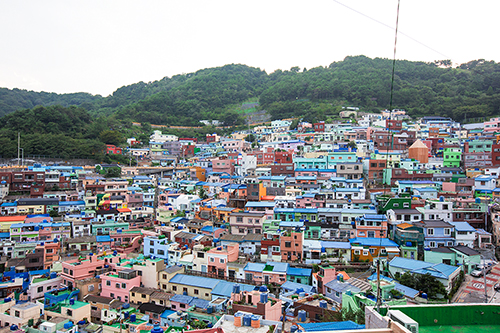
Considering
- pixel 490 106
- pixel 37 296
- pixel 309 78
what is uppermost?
pixel 309 78

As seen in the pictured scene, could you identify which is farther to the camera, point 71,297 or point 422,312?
point 71,297

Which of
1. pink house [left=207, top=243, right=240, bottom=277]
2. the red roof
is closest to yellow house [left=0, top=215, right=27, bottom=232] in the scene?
the red roof

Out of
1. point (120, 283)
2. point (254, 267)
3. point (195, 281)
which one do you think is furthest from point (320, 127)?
point (120, 283)

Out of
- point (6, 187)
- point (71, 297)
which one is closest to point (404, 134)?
point (71, 297)

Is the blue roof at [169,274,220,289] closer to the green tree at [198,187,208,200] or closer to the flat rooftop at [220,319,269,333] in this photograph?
the flat rooftop at [220,319,269,333]

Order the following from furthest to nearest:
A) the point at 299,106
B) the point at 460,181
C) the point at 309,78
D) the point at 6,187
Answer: the point at 309,78 < the point at 299,106 < the point at 6,187 < the point at 460,181

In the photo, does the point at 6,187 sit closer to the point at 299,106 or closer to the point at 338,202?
the point at 338,202

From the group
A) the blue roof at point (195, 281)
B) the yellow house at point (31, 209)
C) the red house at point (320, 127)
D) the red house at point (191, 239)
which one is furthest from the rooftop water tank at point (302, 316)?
the red house at point (320, 127)
